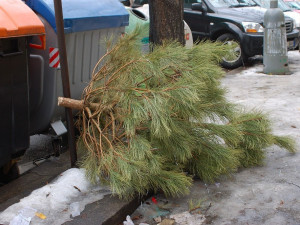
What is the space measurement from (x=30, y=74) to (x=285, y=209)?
8.31 feet

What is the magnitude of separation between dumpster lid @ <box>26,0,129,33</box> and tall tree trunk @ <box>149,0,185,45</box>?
0.35 metres

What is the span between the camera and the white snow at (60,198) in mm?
3250

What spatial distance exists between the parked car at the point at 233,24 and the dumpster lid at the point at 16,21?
253 inches

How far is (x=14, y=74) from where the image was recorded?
3766 millimetres

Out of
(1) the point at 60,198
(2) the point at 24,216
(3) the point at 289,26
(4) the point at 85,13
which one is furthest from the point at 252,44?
(2) the point at 24,216

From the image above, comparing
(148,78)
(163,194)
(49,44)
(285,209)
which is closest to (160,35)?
(49,44)

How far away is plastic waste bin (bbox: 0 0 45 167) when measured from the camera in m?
3.62

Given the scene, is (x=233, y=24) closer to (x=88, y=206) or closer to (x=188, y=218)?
(x=188, y=218)

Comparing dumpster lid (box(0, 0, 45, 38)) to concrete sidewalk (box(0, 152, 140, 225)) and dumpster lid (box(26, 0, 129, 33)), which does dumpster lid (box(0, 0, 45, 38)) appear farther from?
concrete sidewalk (box(0, 152, 140, 225))

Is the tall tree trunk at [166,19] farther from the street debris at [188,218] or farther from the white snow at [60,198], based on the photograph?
the street debris at [188,218]

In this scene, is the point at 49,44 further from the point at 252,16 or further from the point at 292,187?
the point at 252,16

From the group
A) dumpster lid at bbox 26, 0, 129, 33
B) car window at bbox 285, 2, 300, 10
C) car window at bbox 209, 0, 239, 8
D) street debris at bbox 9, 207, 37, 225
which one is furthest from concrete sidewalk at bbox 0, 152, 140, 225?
car window at bbox 285, 2, 300, 10

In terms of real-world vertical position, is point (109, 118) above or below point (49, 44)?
below

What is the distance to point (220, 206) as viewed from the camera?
364 centimetres
